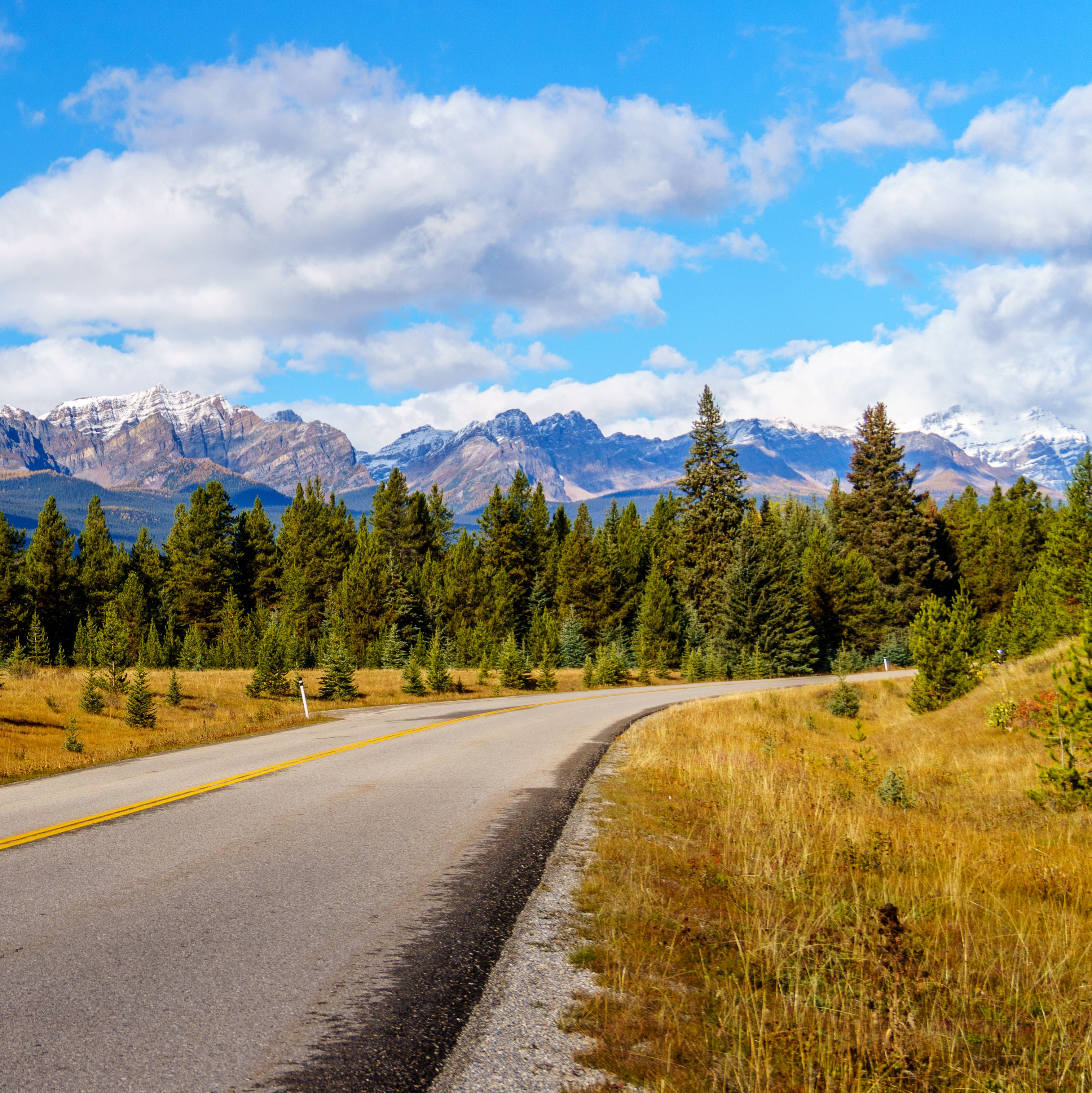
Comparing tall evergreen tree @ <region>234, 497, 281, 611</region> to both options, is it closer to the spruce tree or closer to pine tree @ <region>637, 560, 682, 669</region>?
pine tree @ <region>637, 560, 682, 669</region>

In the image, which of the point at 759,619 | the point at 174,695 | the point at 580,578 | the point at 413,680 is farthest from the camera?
the point at 580,578

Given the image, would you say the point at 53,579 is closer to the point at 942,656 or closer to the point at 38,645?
the point at 38,645

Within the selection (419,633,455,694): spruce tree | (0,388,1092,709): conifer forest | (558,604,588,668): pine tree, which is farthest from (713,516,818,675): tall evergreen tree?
(419,633,455,694): spruce tree

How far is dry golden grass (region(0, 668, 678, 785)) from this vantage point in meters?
15.9

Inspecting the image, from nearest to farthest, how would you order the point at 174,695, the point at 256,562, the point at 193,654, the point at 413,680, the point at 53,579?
the point at 174,695 < the point at 413,680 < the point at 193,654 < the point at 53,579 < the point at 256,562

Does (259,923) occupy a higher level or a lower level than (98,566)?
lower

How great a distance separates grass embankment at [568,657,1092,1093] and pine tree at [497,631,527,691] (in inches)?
1041

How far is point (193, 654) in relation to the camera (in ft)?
176

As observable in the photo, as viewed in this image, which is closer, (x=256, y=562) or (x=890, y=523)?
(x=890, y=523)

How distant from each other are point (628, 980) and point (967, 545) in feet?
260

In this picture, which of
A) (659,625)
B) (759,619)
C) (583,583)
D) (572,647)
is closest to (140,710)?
(572,647)

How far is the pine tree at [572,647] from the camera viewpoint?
168 feet

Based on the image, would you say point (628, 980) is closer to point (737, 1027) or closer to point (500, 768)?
point (737, 1027)

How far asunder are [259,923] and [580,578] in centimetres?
5850
